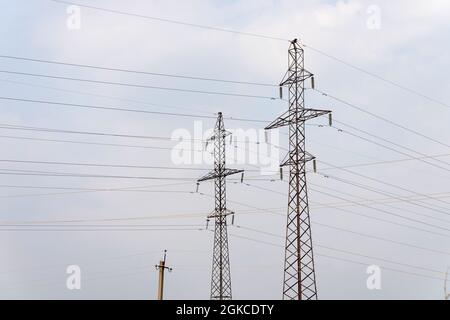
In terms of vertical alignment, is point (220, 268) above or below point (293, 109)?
below

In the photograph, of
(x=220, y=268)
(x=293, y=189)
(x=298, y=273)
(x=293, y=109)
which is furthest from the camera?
(x=220, y=268)
